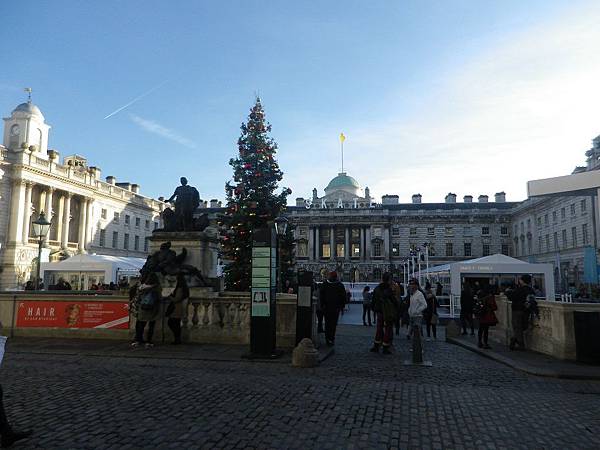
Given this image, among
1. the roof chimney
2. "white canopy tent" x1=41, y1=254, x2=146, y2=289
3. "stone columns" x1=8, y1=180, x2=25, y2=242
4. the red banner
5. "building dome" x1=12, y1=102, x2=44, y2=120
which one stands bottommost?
the red banner

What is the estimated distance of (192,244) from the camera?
11.5 m

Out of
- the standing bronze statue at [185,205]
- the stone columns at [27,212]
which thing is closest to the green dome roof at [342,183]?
the stone columns at [27,212]

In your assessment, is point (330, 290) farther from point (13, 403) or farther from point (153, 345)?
point (13, 403)

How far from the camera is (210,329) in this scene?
11031mm

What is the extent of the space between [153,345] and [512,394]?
7767 millimetres

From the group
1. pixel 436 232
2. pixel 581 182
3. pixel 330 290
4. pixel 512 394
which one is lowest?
pixel 512 394

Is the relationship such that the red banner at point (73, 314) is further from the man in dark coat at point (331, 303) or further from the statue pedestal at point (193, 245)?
the man in dark coat at point (331, 303)

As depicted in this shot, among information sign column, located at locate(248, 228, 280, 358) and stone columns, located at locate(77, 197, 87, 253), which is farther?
stone columns, located at locate(77, 197, 87, 253)

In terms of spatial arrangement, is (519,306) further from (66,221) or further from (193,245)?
(66,221)

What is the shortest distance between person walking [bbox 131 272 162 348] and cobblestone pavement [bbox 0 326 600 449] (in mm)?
1305

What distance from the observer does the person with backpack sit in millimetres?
10758

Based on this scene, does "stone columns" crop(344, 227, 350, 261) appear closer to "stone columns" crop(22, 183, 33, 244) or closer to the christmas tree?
"stone columns" crop(22, 183, 33, 244)

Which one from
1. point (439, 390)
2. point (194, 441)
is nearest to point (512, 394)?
point (439, 390)

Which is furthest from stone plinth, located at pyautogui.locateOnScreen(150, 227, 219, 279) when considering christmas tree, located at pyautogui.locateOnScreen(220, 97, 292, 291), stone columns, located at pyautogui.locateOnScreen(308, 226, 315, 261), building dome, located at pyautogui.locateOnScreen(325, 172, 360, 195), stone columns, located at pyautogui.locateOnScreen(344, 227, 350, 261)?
building dome, located at pyautogui.locateOnScreen(325, 172, 360, 195)
